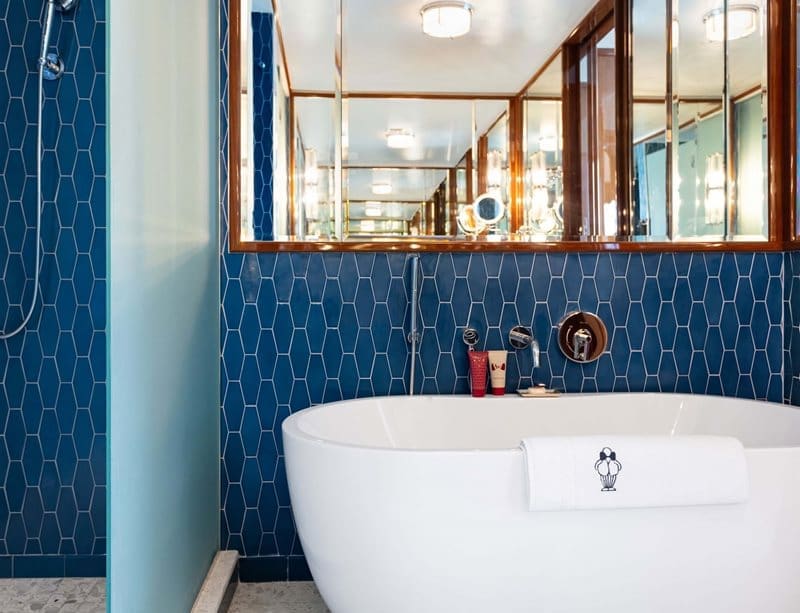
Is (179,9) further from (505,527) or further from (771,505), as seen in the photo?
(771,505)

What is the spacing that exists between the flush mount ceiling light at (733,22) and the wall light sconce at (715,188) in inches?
17.9

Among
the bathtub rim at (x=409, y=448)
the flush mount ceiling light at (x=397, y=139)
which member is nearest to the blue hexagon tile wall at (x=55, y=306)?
the bathtub rim at (x=409, y=448)

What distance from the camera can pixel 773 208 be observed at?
263cm

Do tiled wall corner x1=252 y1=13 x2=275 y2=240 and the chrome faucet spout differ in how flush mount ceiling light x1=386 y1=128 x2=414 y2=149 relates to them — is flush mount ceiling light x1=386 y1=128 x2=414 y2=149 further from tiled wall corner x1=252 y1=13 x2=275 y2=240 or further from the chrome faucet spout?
the chrome faucet spout

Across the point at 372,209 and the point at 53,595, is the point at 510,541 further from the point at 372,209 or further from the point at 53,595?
the point at 53,595

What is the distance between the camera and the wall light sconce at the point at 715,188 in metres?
2.65

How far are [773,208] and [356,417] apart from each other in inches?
68.0

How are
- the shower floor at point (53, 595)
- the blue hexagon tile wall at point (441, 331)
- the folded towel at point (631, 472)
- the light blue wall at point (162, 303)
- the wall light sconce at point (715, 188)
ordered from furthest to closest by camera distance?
1. the wall light sconce at point (715, 188)
2. the blue hexagon tile wall at point (441, 331)
3. the shower floor at point (53, 595)
4. the folded towel at point (631, 472)
5. the light blue wall at point (162, 303)

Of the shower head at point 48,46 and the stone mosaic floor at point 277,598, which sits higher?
the shower head at point 48,46

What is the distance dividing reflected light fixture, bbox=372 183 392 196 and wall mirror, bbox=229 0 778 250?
0.04 ft

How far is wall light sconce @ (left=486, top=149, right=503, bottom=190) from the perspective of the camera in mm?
2566

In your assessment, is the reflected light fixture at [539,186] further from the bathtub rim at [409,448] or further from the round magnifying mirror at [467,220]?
the bathtub rim at [409,448]

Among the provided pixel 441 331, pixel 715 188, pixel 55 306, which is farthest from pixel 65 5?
pixel 715 188

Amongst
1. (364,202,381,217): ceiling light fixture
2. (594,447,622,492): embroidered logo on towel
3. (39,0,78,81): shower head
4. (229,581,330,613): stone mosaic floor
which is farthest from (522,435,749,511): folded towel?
(39,0,78,81): shower head
